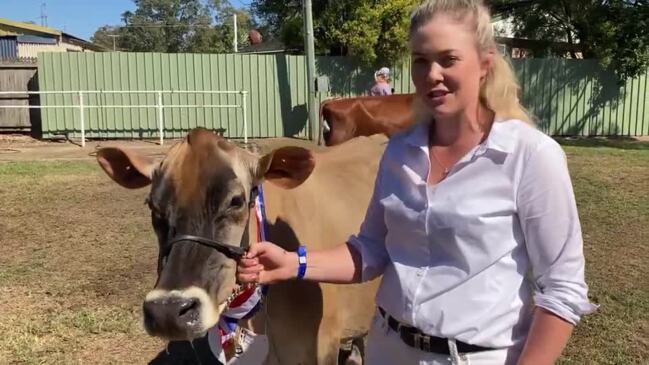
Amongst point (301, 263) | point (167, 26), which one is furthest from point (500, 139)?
point (167, 26)

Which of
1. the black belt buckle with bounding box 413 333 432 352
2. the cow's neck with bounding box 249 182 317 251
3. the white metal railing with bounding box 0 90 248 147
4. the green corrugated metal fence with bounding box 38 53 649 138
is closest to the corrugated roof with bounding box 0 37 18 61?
the white metal railing with bounding box 0 90 248 147

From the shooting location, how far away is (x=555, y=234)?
1.68m

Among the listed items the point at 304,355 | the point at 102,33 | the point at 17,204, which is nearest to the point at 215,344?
the point at 304,355

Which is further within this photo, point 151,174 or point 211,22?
point 211,22

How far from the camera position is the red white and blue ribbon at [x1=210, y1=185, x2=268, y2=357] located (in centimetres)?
263

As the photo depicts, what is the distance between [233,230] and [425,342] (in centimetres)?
77

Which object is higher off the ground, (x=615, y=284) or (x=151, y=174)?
(x=151, y=174)

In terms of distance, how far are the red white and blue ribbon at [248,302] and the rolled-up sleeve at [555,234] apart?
1.15m

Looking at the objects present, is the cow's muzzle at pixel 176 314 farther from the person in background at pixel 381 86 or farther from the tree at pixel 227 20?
the tree at pixel 227 20

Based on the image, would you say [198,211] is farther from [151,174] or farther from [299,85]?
[299,85]

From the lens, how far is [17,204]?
328 inches

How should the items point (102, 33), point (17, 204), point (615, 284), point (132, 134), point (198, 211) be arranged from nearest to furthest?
1. point (198, 211)
2. point (615, 284)
3. point (17, 204)
4. point (132, 134)
5. point (102, 33)

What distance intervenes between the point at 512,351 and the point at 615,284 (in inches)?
157

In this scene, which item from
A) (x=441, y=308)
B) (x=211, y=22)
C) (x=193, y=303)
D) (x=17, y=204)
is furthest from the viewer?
(x=211, y=22)
